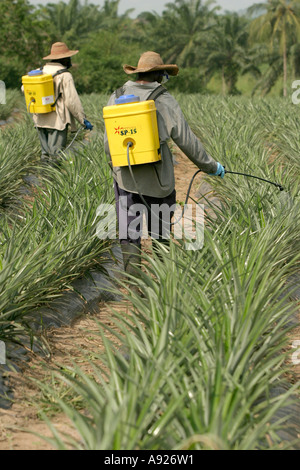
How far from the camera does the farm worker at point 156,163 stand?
3535 millimetres

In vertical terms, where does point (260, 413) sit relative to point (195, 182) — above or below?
above

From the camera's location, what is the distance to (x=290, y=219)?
3969 millimetres

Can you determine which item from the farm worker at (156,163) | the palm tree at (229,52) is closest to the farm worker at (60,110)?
the farm worker at (156,163)

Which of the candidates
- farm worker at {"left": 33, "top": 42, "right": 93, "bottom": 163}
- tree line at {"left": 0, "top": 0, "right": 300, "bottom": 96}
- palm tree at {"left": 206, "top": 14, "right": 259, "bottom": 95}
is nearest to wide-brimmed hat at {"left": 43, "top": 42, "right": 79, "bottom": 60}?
farm worker at {"left": 33, "top": 42, "right": 93, "bottom": 163}

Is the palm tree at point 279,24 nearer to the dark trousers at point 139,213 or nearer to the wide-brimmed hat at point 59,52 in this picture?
the wide-brimmed hat at point 59,52

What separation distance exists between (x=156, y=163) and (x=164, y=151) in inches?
3.1

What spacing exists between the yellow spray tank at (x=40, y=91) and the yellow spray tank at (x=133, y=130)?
2.56 meters

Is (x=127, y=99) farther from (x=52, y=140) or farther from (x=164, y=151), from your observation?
(x=52, y=140)

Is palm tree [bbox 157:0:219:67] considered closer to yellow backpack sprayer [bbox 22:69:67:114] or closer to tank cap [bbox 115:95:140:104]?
yellow backpack sprayer [bbox 22:69:67:114]

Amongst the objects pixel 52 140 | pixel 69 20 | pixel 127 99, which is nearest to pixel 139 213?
pixel 127 99

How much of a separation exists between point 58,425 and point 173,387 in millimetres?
628

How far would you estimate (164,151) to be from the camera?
3658mm
